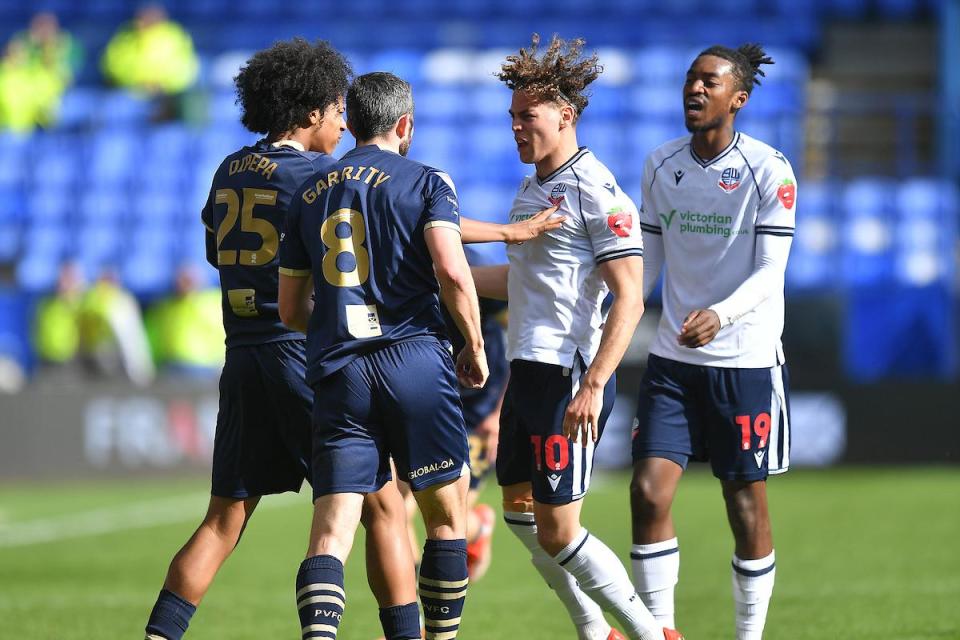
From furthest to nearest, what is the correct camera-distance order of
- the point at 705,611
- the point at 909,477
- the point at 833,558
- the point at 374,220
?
1. the point at 909,477
2. the point at 833,558
3. the point at 705,611
4. the point at 374,220

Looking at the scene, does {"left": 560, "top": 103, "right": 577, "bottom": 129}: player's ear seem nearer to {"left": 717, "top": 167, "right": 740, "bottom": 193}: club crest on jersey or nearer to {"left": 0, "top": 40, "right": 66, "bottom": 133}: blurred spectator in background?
{"left": 717, "top": 167, "right": 740, "bottom": 193}: club crest on jersey

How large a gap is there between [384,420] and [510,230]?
0.84 metres

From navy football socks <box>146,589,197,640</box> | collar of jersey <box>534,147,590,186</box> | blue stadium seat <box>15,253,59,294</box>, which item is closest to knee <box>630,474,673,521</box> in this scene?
collar of jersey <box>534,147,590,186</box>

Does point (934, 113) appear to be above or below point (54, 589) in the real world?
above

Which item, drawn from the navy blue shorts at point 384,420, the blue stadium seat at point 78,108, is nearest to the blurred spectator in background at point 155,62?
the blue stadium seat at point 78,108

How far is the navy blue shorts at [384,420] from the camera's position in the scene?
186 inches

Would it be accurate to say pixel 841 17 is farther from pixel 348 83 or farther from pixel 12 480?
pixel 348 83

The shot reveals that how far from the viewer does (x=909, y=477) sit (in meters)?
13.5

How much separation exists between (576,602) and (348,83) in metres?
2.17

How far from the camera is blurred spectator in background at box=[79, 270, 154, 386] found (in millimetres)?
16188

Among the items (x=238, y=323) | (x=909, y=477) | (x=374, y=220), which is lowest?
(x=909, y=477)

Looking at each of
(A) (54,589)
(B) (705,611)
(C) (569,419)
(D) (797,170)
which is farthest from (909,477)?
(C) (569,419)

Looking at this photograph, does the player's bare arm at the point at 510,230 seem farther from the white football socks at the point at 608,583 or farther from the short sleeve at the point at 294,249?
the white football socks at the point at 608,583

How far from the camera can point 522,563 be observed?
368 inches
